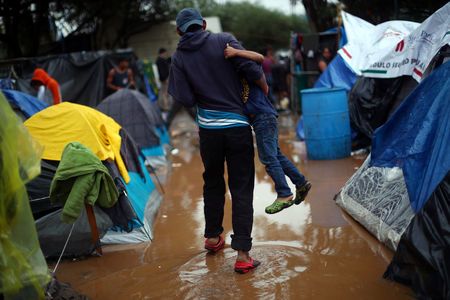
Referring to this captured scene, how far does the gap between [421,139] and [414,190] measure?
39cm

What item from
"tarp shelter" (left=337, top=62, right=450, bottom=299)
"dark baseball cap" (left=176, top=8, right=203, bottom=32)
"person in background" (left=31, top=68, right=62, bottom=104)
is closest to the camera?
"tarp shelter" (left=337, top=62, right=450, bottom=299)

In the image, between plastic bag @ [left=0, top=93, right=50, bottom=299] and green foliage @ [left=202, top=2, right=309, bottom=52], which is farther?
green foliage @ [left=202, top=2, right=309, bottom=52]

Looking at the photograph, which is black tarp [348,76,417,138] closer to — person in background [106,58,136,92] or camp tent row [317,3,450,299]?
camp tent row [317,3,450,299]

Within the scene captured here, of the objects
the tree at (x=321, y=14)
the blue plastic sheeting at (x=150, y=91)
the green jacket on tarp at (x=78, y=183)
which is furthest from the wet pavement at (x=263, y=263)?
the blue plastic sheeting at (x=150, y=91)

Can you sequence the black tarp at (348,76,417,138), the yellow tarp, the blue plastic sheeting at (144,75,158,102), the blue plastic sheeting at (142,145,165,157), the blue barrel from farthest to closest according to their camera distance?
the blue plastic sheeting at (144,75,158,102)
the blue plastic sheeting at (142,145,165,157)
the blue barrel
the black tarp at (348,76,417,138)
the yellow tarp

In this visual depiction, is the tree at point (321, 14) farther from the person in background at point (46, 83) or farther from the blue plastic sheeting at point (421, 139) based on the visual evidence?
the blue plastic sheeting at point (421, 139)

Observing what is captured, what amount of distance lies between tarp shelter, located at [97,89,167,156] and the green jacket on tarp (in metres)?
4.35

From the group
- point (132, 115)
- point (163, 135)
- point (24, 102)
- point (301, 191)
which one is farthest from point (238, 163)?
point (163, 135)

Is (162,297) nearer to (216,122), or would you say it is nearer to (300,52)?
(216,122)

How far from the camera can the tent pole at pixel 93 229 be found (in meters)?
4.76

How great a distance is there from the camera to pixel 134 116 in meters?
9.12

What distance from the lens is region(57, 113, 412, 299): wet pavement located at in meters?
3.92

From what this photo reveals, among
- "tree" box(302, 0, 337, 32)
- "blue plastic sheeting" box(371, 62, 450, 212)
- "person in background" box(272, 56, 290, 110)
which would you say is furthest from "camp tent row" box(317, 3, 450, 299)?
"person in background" box(272, 56, 290, 110)

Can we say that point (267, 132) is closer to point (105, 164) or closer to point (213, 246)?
point (213, 246)
